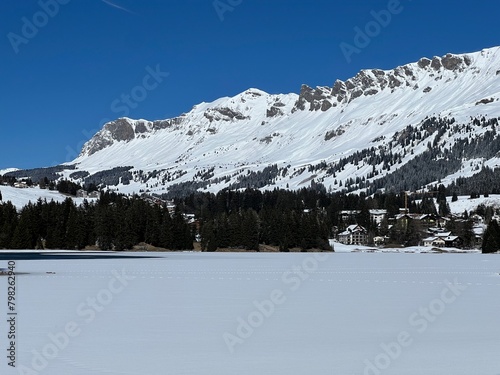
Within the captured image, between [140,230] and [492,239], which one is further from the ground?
[140,230]

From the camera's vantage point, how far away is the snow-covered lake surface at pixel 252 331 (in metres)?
19.8

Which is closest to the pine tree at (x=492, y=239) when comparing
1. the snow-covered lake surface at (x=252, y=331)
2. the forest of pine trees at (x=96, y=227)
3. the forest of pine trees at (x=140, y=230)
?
the forest of pine trees at (x=140, y=230)

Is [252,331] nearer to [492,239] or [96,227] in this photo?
[96,227]

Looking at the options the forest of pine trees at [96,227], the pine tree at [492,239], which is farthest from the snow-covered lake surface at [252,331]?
the forest of pine trees at [96,227]

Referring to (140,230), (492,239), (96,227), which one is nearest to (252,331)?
(96,227)

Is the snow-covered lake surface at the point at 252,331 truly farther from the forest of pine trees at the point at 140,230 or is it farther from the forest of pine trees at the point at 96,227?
the forest of pine trees at the point at 140,230

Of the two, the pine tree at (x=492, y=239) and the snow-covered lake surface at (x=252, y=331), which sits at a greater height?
the pine tree at (x=492, y=239)

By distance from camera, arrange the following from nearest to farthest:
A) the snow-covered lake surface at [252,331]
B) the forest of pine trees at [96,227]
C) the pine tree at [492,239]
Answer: the snow-covered lake surface at [252,331] < the pine tree at [492,239] < the forest of pine trees at [96,227]

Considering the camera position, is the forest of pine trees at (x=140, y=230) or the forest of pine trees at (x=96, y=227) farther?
the forest of pine trees at (x=96, y=227)

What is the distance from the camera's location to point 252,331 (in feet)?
85.8

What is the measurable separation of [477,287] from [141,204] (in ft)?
437

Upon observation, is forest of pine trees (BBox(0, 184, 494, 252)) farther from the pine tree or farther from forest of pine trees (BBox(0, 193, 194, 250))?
the pine tree

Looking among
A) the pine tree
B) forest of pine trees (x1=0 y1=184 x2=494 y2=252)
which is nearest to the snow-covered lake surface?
the pine tree

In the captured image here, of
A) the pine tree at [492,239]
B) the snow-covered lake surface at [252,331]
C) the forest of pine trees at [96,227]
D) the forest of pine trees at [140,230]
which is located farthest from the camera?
the forest of pine trees at [96,227]
